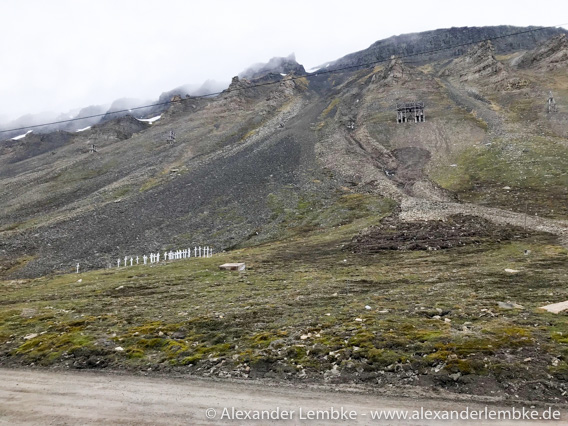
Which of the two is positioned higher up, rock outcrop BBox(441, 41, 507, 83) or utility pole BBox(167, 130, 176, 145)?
rock outcrop BBox(441, 41, 507, 83)

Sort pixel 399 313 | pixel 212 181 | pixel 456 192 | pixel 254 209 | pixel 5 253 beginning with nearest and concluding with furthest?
1. pixel 399 313
2. pixel 5 253
3. pixel 456 192
4. pixel 254 209
5. pixel 212 181

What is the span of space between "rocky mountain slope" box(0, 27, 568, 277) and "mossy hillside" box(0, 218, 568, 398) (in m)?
15.7

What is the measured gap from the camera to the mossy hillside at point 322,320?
10.7 m

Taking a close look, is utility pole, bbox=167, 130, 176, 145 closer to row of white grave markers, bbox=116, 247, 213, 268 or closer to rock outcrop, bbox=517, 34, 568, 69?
row of white grave markers, bbox=116, 247, 213, 268

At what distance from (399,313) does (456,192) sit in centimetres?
4451

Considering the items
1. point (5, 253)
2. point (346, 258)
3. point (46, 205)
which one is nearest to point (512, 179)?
point (346, 258)

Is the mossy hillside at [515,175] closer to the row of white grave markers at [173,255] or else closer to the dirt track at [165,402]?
the row of white grave markers at [173,255]

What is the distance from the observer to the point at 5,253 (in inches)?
1909

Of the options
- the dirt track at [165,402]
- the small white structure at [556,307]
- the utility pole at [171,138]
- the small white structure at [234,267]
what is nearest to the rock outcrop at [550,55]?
the utility pole at [171,138]

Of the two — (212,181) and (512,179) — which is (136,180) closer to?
(212,181)

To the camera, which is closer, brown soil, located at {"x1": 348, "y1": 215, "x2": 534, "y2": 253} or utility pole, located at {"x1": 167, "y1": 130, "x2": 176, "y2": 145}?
brown soil, located at {"x1": 348, "y1": 215, "x2": 534, "y2": 253}

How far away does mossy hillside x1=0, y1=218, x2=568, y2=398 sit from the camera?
10.7 m

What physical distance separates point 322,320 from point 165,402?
6729 mm

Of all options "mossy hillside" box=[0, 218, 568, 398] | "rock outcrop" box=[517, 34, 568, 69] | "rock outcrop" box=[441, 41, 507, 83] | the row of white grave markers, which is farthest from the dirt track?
"rock outcrop" box=[517, 34, 568, 69]
